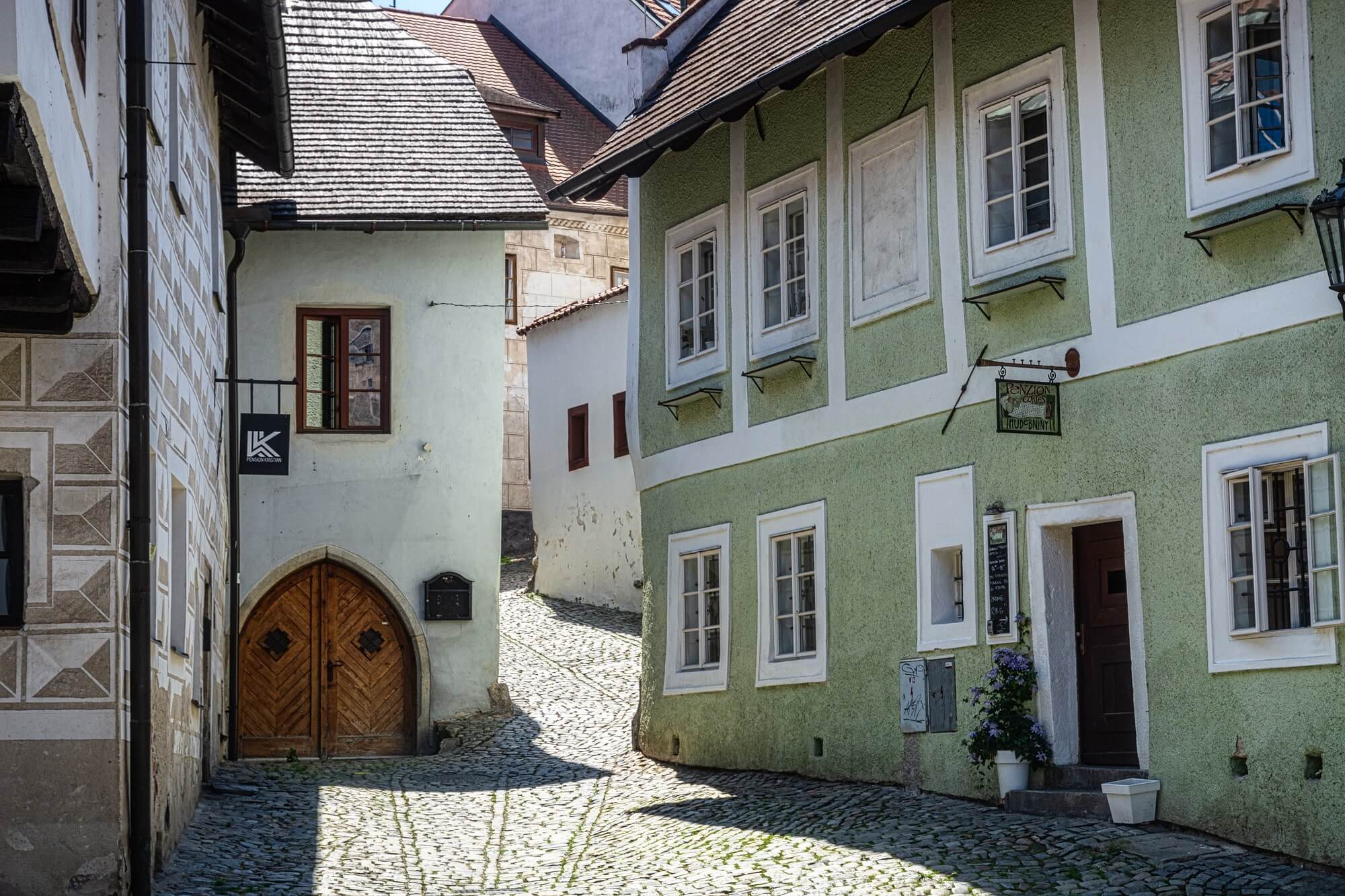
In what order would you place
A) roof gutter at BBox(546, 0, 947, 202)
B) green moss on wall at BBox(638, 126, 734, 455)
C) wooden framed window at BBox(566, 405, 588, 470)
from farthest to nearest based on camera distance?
wooden framed window at BBox(566, 405, 588, 470) < green moss on wall at BBox(638, 126, 734, 455) < roof gutter at BBox(546, 0, 947, 202)

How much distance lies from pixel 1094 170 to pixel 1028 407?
1625 millimetres

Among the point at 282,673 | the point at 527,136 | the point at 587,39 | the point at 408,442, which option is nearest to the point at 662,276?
the point at 408,442

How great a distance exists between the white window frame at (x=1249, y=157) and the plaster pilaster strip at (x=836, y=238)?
406 cm

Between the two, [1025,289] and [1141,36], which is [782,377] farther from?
[1141,36]

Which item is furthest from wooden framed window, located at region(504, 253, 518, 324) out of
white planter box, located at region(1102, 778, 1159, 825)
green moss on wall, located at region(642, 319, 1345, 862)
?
white planter box, located at region(1102, 778, 1159, 825)

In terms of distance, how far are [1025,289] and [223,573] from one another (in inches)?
375

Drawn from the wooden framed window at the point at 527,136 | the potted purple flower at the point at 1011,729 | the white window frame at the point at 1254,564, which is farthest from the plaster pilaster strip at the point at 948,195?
the wooden framed window at the point at 527,136

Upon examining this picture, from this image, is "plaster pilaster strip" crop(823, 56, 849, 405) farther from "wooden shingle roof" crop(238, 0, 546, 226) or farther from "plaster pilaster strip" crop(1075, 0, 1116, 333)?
"wooden shingle roof" crop(238, 0, 546, 226)

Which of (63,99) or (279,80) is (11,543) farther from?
(279,80)

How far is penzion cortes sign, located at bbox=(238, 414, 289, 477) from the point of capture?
728 inches

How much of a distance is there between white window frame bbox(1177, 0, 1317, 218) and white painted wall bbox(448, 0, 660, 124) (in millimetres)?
25297

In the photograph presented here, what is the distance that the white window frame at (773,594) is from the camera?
52.1 feet

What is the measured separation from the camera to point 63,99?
28.6 feet

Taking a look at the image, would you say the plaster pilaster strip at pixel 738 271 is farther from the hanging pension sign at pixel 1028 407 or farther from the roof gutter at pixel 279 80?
the hanging pension sign at pixel 1028 407
